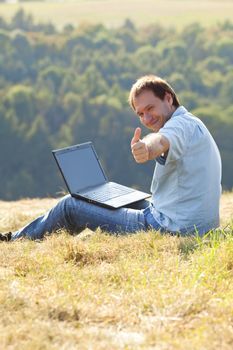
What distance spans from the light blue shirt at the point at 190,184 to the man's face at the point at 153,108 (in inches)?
3.0

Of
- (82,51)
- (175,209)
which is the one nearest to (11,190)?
(82,51)

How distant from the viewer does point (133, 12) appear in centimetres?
10375

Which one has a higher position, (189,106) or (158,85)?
(158,85)

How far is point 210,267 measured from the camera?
3.79 metres

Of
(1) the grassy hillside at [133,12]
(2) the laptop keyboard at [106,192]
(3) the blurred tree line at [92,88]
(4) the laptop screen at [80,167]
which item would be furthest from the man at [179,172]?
(1) the grassy hillside at [133,12]

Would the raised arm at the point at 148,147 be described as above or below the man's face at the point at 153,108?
below

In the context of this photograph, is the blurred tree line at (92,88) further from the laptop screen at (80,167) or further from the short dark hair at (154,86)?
the short dark hair at (154,86)

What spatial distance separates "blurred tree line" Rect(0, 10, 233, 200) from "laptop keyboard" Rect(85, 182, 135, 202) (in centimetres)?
3847

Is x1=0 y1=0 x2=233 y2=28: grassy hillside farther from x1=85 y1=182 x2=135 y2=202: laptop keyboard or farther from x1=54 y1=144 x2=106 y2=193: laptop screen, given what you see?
x1=85 y1=182 x2=135 y2=202: laptop keyboard

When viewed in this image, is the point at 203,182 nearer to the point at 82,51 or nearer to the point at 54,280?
the point at 54,280

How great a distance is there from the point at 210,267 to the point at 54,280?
73 centimetres

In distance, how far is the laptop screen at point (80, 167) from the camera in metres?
5.36

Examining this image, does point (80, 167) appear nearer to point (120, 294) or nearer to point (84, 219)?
point (84, 219)

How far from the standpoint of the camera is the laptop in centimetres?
523
